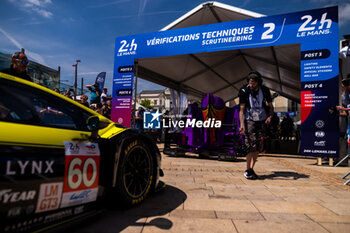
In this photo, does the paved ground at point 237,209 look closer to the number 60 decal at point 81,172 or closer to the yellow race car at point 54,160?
the yellow race car at point 54,160

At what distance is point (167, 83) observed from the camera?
540 inches

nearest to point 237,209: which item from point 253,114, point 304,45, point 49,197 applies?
point 49,197

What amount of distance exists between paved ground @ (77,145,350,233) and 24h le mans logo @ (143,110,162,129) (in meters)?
7.34

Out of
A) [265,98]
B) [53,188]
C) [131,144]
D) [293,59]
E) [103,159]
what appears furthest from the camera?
[293,59]

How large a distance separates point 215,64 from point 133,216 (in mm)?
11432

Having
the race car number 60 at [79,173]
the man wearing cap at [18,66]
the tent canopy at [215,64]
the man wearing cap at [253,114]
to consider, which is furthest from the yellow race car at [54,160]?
the tent canopy at [215,64]

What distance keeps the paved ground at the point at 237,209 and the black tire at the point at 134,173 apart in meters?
0.15

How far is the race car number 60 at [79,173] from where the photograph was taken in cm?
178

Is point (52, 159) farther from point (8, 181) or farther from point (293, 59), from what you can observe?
point (293, 59)

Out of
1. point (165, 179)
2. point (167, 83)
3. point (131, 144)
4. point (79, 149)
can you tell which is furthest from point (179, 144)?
point (167, 83)

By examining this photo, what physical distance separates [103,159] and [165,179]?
78.1 inches

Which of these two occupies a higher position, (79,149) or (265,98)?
(265,98)

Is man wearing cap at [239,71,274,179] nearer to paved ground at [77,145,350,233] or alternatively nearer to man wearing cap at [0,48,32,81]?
paved ground at [77,145,350,233]

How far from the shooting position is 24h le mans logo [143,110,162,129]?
1123cm
